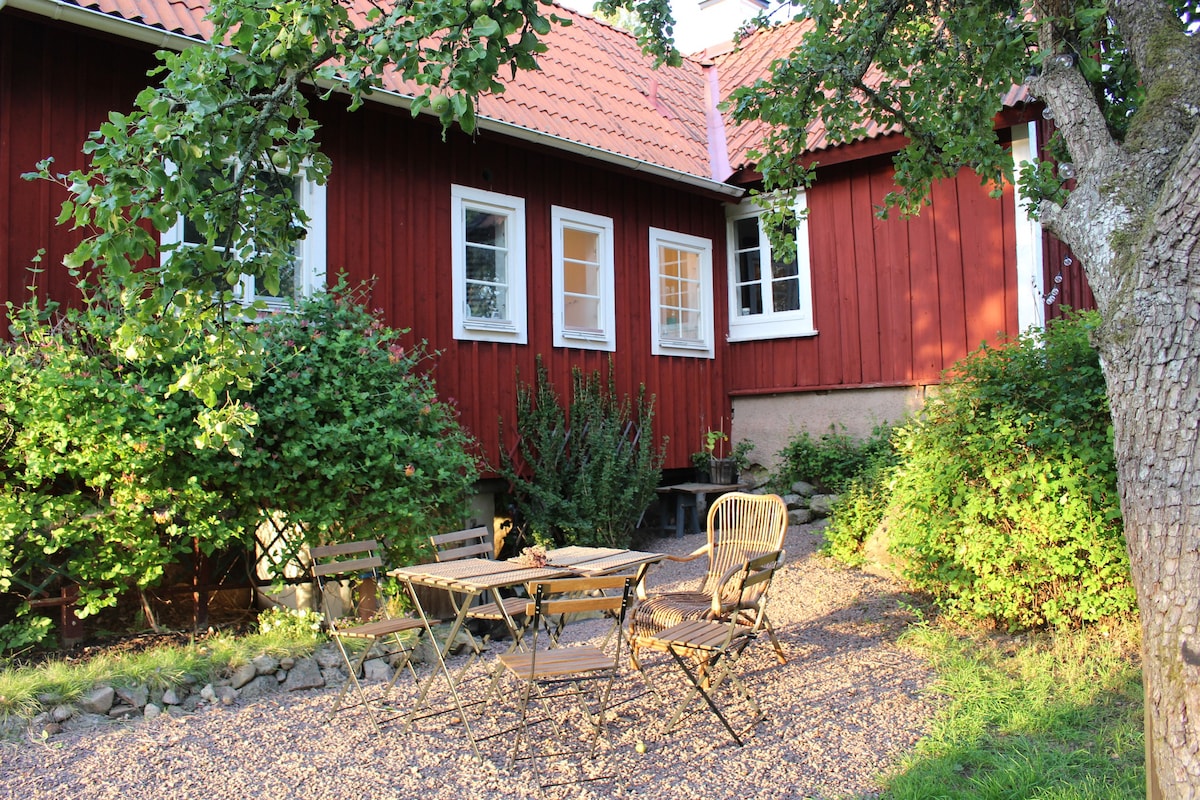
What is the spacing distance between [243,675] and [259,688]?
123 millimetres

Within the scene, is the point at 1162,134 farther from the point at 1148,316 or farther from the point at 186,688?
the point at 186,688

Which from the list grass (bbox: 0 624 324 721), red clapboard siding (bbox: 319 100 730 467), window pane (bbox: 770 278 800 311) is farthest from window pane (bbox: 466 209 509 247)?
grass (bbox: 0 624 324 721)

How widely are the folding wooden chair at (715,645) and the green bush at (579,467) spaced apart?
2.95m

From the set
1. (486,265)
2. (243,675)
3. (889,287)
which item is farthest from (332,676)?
(889,287)

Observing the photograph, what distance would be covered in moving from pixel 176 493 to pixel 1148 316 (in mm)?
5188

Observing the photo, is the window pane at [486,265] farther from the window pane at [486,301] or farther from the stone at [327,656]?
the stone at [327,656]

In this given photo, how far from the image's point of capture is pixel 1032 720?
4590 mm

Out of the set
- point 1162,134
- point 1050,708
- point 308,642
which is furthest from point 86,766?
point 1162,134

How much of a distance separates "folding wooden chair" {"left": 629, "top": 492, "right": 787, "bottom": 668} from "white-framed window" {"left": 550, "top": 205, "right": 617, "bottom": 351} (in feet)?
11.5

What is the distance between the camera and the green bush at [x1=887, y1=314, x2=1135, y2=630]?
5551 mm

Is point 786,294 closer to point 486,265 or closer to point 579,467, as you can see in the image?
point 579,467

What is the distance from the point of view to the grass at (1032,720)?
12.7ft

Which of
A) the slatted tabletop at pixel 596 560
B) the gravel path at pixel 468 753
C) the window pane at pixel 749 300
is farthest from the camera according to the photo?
the window pane at pixel 749 300

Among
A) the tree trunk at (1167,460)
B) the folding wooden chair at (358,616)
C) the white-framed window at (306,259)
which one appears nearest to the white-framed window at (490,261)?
the white-framed window at (306,259)
